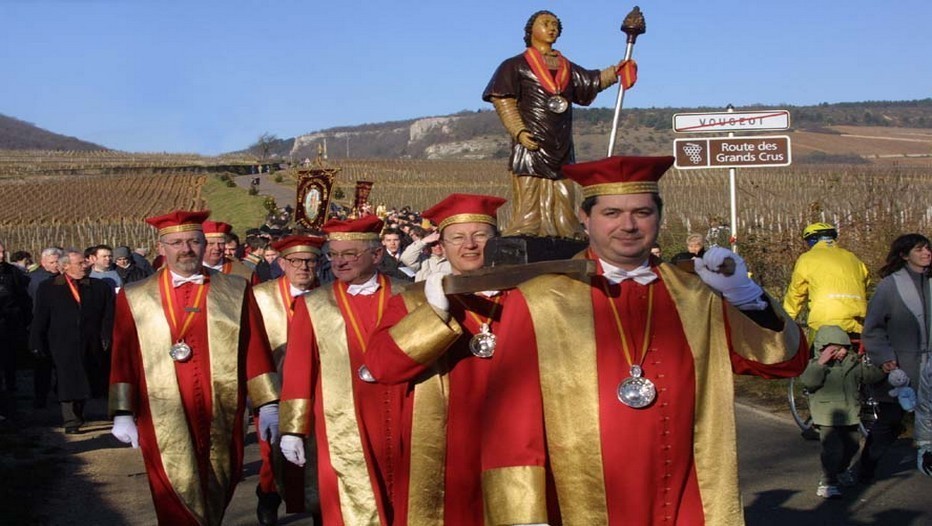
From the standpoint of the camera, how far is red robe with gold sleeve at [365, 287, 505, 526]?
17.2 ft

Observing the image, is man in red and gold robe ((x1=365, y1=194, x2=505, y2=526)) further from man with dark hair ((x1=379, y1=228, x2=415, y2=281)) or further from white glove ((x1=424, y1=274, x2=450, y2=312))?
man with dark hair ((x1=379, y1=228, x2=415, y2=281))

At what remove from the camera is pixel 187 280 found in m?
7.12

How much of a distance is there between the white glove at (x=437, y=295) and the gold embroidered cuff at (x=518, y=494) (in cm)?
97

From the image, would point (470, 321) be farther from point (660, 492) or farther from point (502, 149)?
point (502, 149)

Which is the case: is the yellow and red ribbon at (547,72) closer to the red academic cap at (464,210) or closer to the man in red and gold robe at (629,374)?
the red academic cap at (464,210)

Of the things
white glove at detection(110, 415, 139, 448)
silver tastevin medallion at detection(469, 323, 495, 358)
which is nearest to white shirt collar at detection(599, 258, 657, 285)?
silver tastevin medallion at detection(469, 323, 495, 358)

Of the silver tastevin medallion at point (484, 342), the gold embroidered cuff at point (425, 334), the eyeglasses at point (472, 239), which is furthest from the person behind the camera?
the eyeglasses at point (472, 239)

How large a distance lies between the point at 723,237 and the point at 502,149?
112471 millimetres

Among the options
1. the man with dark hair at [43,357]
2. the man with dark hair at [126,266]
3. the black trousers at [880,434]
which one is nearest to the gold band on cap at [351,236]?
the black trousers at [880,434]

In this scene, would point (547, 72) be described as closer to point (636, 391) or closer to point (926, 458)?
point (926, 458)

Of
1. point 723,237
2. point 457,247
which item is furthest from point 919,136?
point 457,247

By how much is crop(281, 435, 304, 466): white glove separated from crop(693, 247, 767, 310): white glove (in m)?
2.82

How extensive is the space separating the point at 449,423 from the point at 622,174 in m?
1.90

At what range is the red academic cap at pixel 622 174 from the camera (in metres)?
3.96
